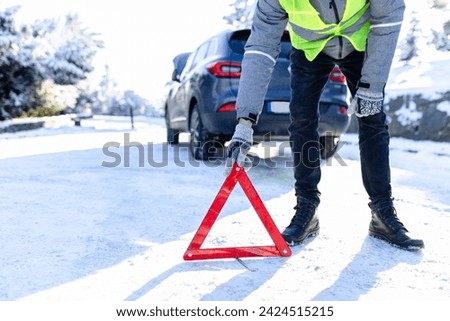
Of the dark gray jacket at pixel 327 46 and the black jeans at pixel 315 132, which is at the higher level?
the dark gray jacket at pixel 327 46

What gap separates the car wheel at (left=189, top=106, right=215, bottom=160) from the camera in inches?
195

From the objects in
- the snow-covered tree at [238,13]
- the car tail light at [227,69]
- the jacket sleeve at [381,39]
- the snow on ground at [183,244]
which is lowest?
the snow on ground at [183,244]

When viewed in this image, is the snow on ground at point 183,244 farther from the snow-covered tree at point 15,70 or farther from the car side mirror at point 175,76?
the snow-covered tree at point 15,70

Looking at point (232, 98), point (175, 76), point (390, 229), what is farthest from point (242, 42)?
point (390, 229)

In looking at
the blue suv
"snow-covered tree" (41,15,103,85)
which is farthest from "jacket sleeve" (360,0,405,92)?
"snow-covered tree" (41,15,103,85)

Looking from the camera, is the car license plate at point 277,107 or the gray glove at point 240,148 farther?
the car license plate at point 277,107

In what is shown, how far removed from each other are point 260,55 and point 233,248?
92 cm

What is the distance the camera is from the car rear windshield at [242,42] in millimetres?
4613

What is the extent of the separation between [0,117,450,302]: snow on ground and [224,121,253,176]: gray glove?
0.41 m

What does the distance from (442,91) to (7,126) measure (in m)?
9.95

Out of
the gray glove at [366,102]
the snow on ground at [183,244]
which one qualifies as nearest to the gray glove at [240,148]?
the snow on ground at [183,244]

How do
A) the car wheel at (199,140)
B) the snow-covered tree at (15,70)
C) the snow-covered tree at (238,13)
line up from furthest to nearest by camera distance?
the snow-covered tree at (238,13) < the snow-covered tree at (15,70) < the car wheel at (199,140)

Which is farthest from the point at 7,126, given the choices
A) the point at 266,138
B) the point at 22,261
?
the point at 22,261

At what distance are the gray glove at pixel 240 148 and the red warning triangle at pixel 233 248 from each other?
29mm
